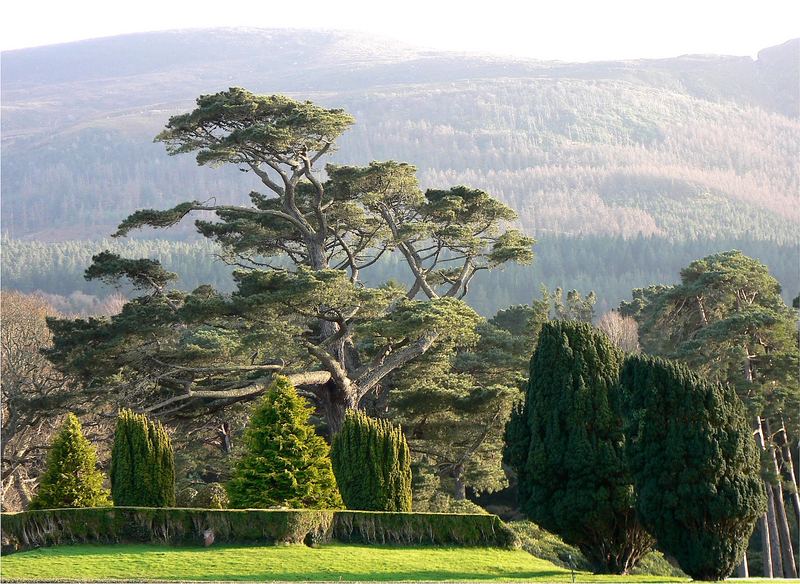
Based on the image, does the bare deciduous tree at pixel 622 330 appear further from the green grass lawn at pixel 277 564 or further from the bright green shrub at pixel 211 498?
the green grass lawn at pixel 277 564

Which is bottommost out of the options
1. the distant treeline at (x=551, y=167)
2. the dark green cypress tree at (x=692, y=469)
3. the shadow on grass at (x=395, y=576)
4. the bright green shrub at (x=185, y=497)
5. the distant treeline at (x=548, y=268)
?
the distant treeline at (x=548, y=268)

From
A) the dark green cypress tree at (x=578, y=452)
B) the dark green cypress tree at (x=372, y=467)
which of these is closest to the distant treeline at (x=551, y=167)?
the dark green cypress tree at (x=372, y=467)

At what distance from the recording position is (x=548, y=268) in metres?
110

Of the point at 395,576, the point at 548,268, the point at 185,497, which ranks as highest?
the point at 395,576

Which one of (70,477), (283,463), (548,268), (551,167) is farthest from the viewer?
(551,167)

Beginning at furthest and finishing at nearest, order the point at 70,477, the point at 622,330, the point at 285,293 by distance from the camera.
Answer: the point at 622,330 < the point at 285,293 < the point at 70,477

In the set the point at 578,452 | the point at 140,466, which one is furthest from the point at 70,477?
the point at 578,452

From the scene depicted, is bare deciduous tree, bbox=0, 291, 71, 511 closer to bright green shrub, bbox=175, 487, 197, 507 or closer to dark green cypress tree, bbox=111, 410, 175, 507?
bright green shrub, bbox=175, 487, 197, 507

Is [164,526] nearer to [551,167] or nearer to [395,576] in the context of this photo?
[395,576]

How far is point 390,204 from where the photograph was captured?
36.6 meters

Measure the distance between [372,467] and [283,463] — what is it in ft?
6.71

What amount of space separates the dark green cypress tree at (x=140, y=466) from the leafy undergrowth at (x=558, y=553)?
801 centimetres

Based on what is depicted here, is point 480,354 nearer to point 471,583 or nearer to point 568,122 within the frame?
point 471,583

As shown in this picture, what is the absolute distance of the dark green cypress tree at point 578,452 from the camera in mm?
22609
